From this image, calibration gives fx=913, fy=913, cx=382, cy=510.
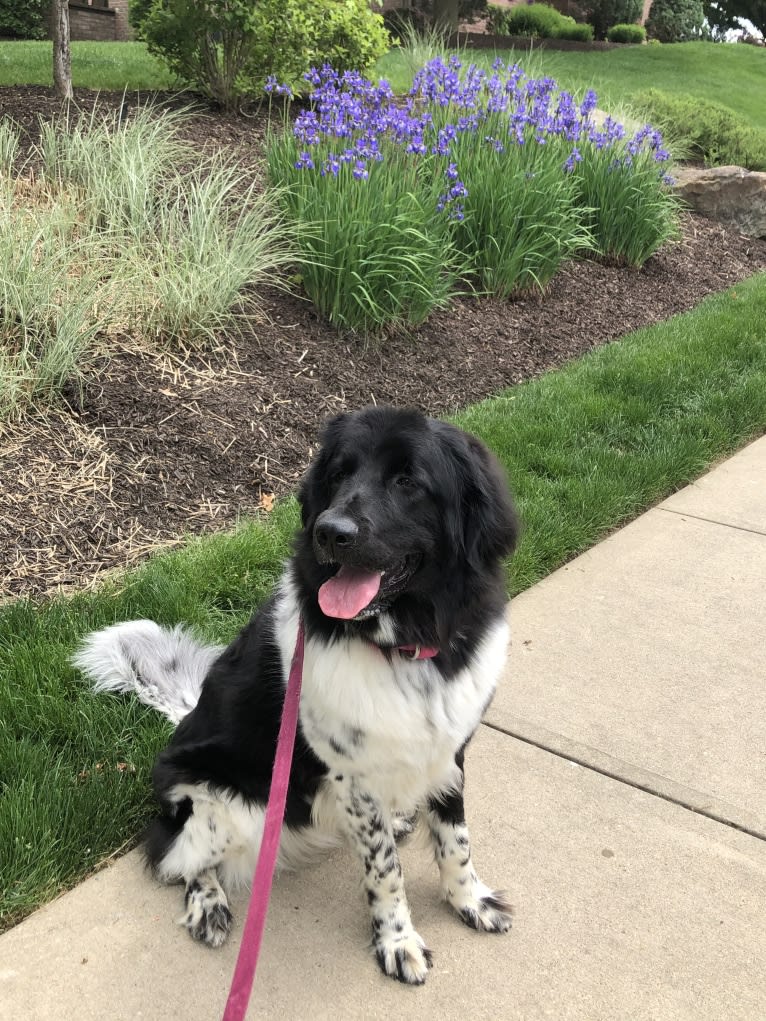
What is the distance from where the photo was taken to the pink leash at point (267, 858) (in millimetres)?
1813

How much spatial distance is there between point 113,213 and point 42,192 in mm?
631

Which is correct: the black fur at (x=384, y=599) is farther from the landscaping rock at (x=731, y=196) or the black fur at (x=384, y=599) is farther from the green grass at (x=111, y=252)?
the landscaping rock at (x=731, y=196)

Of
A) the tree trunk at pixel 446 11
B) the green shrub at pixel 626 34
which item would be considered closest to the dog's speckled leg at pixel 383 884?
the tree trunk at pixel 446 11

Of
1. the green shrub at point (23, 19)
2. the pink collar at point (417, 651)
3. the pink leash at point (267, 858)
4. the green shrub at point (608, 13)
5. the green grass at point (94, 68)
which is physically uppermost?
the green shrub at point (608, 13)

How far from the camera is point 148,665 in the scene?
3104mm

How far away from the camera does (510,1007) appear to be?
2232 mm

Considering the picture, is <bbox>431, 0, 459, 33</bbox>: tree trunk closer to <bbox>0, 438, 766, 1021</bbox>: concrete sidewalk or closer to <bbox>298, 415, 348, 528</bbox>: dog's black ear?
<bbox>0, 438, 766, 1021</bbox>: concrete sidewalk

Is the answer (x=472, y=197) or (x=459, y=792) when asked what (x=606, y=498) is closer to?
(x=459, y=792)

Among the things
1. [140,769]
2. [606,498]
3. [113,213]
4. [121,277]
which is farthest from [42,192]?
[140,769]

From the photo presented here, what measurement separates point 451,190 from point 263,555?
397cm

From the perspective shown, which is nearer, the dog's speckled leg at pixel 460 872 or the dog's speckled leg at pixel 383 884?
the dog's speckled leg at pixel 383 884

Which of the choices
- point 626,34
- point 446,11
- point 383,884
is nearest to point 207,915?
point 383,884

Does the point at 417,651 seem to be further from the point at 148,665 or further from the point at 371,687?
the point at 148,665

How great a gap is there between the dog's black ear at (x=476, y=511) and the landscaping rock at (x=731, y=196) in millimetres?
9711
